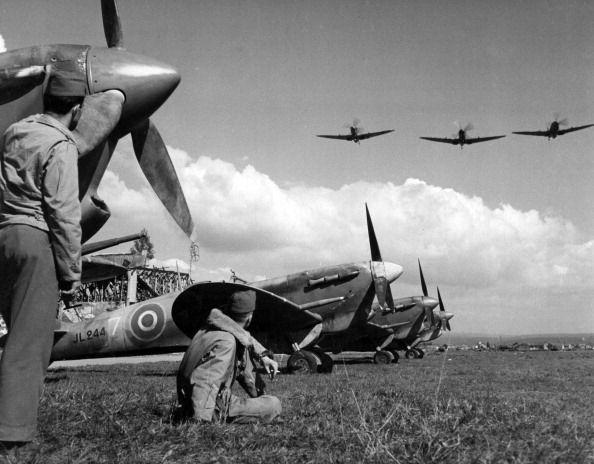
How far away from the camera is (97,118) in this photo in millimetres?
3748

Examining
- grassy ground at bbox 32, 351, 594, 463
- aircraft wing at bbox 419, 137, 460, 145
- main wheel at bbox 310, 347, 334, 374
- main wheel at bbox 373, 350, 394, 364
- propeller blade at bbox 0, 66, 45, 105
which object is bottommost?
main wheel at bbox 373, 350, 394, 364

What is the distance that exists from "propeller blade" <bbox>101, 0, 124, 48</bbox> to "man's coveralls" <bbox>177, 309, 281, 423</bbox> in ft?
9.26

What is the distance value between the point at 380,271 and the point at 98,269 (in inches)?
351

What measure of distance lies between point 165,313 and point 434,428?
1073cm

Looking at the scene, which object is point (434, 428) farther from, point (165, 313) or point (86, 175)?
point (165, 313)

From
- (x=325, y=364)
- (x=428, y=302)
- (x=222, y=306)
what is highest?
(x=222, y=306)

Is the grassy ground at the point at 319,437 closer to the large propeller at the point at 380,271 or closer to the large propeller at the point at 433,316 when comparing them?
the large propeller at the point at 380,271

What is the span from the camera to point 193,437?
9.40 feet

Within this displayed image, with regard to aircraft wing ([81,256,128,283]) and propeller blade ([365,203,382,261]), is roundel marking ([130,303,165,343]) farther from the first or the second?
propeller blade ([365,203,382,261])

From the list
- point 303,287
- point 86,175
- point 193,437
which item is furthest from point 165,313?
point 193,437

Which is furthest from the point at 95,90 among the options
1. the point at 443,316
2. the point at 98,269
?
the point at 443,316

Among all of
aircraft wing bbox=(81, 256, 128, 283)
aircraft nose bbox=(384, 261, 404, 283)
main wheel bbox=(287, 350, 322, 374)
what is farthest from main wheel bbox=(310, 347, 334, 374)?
aircraft wing bbox=(81, 256, 128, 283)

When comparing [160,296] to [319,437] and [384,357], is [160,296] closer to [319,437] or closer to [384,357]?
[384,357]

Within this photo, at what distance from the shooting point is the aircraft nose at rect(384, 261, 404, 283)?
14.6 meters
